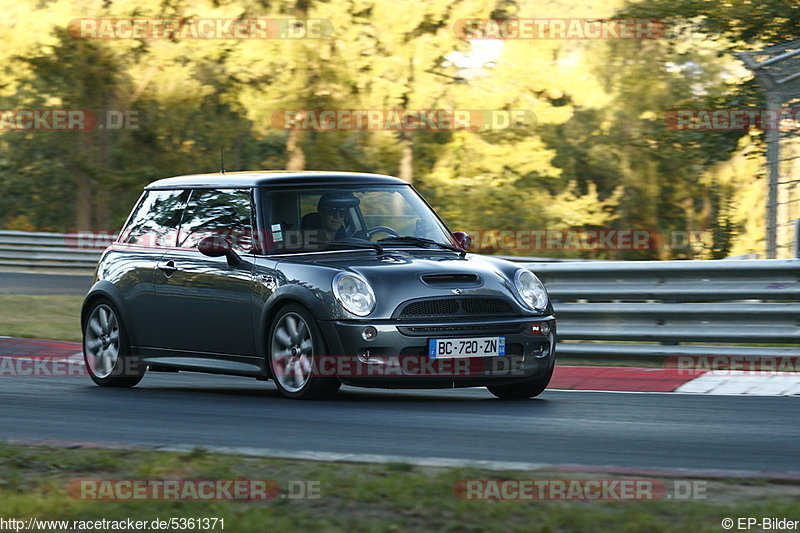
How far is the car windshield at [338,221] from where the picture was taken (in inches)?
367

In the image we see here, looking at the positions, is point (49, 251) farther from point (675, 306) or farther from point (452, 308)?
point (452, 308)

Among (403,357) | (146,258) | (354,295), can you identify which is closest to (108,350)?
(146,258)

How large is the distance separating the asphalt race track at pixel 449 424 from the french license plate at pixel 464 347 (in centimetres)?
34

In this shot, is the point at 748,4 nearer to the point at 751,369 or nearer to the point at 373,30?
the point at 373,30

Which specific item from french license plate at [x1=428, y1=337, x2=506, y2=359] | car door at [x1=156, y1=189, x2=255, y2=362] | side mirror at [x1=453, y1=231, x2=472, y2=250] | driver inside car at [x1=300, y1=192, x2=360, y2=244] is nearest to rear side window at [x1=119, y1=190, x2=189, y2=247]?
car door at [x1=156, y1=189, x2=255, y2=362]

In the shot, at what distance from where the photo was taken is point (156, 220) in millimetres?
10500

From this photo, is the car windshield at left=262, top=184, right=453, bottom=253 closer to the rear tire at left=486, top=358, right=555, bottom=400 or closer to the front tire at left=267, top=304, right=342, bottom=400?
the front tire at left=267, top=304, right=342, bottom=400

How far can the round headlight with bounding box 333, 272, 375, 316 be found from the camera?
27.9ft

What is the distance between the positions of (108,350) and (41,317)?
269 inches

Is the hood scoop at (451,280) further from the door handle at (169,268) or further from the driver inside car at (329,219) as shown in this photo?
the door handle at (169,268)

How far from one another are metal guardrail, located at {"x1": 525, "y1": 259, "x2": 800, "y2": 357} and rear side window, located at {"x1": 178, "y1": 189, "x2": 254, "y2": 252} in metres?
3.11

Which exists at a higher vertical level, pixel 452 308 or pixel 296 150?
pixel 296 150

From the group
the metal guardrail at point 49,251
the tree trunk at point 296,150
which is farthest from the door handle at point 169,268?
the tree trunk at point 296,150

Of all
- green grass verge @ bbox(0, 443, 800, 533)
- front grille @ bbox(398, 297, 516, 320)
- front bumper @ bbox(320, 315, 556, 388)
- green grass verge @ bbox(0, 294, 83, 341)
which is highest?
front grille @ bbox(398, 297, 516, 320)
